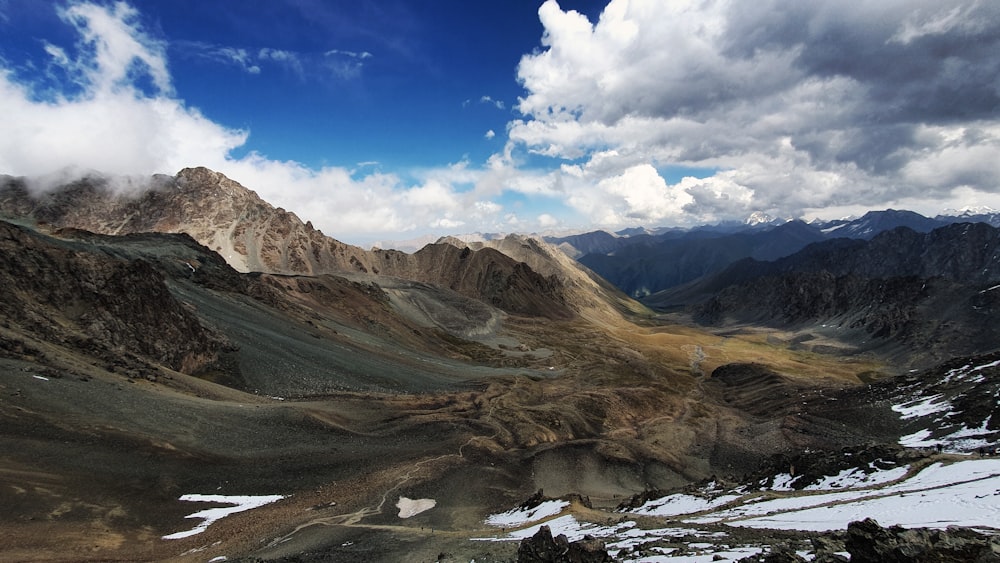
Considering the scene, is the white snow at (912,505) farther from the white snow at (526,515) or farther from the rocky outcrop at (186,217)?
the rocky outcrop at (186,217)

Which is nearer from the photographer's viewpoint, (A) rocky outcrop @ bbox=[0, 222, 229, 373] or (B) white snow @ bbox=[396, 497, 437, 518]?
(B) white snow @ bbox=[396, 497, 437, 518]

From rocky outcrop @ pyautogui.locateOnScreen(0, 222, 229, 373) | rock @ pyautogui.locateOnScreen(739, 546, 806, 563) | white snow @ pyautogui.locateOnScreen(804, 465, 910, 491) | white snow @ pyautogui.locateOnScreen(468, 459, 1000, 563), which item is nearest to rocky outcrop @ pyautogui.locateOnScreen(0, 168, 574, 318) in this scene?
rocky outcrop @ pyautogui.locateOnScreen(0, 222, 229, 373)

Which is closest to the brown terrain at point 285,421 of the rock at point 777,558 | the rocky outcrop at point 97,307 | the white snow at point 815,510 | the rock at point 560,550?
the rocky outcrop at point 97,307

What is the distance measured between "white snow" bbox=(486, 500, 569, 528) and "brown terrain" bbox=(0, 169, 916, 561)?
1407 mm

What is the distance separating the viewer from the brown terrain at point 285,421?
2919 cm

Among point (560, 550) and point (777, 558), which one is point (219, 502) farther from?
point (777, 558)

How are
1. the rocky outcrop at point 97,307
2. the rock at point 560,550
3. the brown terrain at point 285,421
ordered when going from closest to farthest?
the rock at point 560,550, the brown terrain at point 285,421, the rocky outcrop at point 97,307

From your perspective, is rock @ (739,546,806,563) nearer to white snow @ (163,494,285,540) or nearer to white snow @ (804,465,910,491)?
white snow @ (804,465,910,491)

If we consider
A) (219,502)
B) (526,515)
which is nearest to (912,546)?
(526,515)

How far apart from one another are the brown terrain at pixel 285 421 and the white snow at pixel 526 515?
1407mm

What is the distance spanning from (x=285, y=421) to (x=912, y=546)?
45.4 m

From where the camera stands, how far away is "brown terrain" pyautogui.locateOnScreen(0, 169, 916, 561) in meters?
29.2

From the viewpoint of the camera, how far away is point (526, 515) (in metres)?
34.4

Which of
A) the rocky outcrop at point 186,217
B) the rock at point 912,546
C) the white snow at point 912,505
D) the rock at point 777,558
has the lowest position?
the white snow at point 912,505
